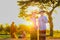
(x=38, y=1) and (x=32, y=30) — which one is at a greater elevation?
(x=38, y=1)

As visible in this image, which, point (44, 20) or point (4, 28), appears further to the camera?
point (4, 28)

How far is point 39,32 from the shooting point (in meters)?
7.13

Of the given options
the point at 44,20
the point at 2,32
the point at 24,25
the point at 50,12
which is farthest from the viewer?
the point at 50,12

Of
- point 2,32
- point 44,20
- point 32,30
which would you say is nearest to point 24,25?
point 2,32

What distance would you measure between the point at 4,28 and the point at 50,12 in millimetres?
4392

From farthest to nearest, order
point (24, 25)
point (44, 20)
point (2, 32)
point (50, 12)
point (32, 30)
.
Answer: point (50, 12), point (2, 32), point (24, 25), point (32, 30), point (44, 20)

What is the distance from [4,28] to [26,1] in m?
3.90

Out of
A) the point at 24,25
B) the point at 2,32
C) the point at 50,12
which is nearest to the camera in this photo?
the point at 24,25

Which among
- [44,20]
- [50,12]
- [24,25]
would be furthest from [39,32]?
[50,12]

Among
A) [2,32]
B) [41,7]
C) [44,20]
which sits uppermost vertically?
[41,7]

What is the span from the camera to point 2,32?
496 inches

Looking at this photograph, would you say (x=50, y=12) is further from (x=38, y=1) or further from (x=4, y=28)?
(x=4, y=28)

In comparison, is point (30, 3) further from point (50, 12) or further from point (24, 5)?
point (50, 12)

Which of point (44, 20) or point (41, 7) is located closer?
point (44, 20)
